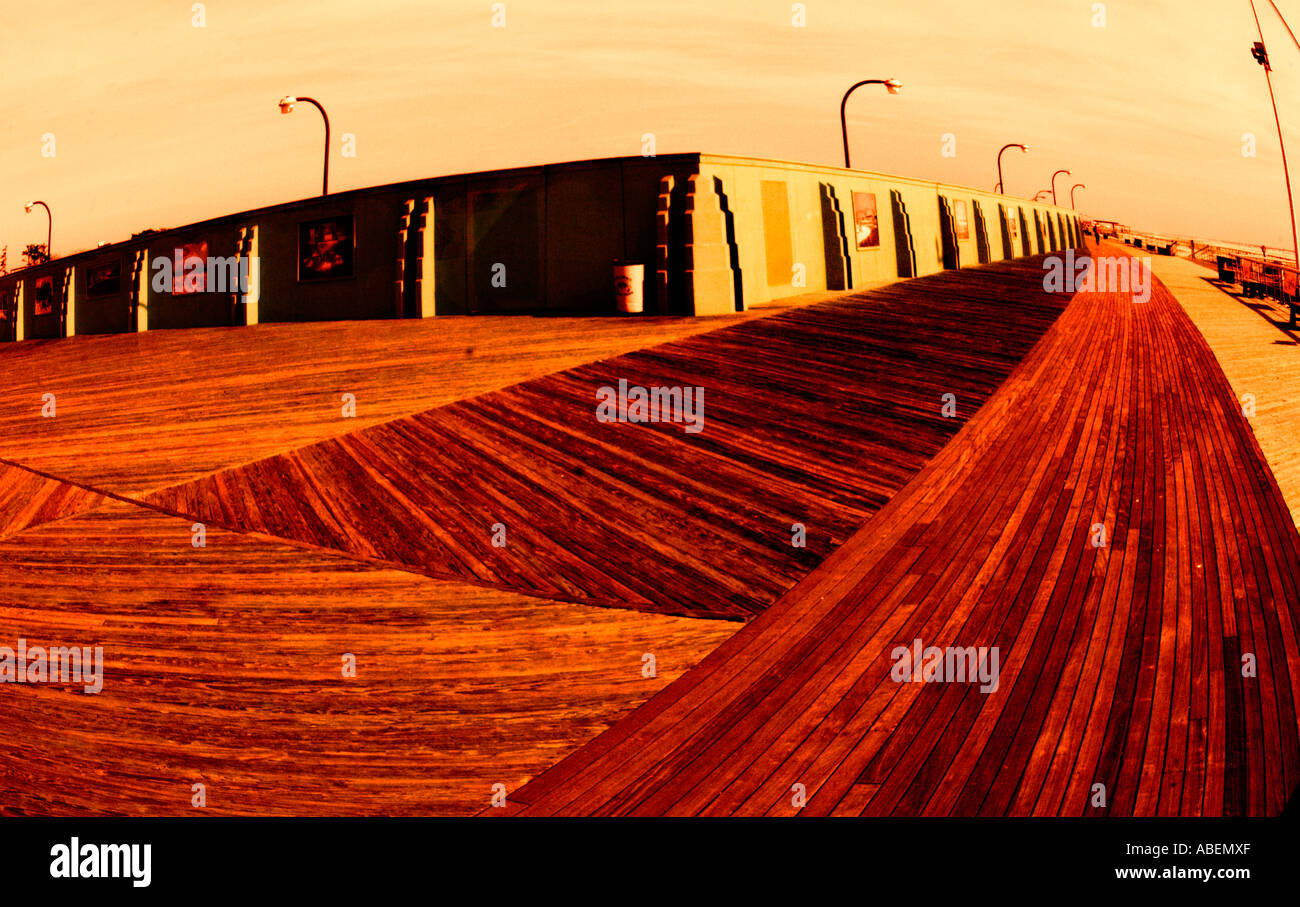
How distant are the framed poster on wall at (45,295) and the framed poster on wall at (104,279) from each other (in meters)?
4.24

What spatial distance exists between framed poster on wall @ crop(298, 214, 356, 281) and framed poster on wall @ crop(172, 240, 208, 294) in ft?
19.8

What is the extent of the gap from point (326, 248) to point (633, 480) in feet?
61.6

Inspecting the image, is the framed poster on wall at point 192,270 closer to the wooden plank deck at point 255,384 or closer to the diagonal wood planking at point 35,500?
the wooden plank deck at point 255,384

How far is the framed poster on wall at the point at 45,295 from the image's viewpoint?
34.8 meters

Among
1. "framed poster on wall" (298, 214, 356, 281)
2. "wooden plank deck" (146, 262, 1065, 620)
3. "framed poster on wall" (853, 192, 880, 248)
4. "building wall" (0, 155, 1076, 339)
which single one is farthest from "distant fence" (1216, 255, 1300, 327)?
"framed poster on wall" (298, 214, 356, 281)

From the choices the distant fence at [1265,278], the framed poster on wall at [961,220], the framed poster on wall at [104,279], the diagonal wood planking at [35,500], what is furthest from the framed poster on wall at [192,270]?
the distant fence at [1265,278]

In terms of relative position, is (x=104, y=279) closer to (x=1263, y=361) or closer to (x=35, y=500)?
(x=35, y=500)

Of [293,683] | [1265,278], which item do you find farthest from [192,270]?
[1265,278]

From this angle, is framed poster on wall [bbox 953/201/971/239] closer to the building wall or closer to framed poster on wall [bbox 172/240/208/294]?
the building wall

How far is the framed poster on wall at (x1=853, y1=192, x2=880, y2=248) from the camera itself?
2603 centimetres

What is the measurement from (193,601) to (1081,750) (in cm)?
634
